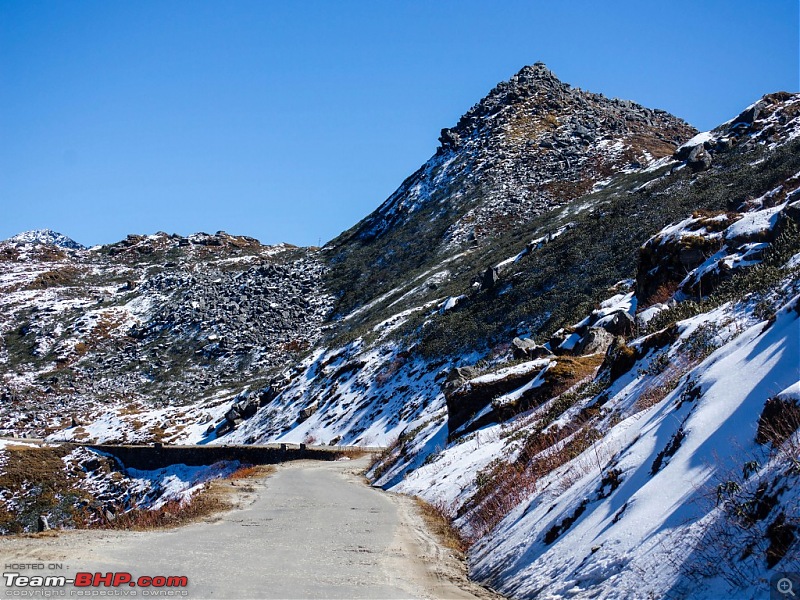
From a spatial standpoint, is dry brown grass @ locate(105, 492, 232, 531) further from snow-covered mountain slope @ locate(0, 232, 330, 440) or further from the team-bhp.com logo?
snow-covered mountain slope @ locate(0, 232, 330, 440)

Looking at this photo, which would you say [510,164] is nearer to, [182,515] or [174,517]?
[182,515]

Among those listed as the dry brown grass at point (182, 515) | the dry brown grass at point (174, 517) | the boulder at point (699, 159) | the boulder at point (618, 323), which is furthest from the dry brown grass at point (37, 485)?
the boulder at point (699, 159)

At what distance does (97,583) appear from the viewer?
19.8 ft

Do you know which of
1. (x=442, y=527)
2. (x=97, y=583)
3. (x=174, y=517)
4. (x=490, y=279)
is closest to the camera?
(x=97, y=583)

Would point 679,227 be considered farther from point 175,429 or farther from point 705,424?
point 175,429

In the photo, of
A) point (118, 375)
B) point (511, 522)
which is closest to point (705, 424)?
point (511, 522)

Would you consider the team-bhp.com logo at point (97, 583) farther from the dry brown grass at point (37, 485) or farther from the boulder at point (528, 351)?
the dry brown grass at point (37, 485)

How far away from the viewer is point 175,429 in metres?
49.0

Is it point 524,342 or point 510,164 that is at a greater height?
point 510,164

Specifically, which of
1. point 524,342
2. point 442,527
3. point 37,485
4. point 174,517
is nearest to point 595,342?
point 524,342

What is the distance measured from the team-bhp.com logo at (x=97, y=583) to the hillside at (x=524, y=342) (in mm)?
3708

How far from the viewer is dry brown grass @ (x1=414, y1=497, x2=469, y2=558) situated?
384 inches

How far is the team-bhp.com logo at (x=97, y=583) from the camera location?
574 centimetres

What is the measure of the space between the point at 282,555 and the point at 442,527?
4174 mm
